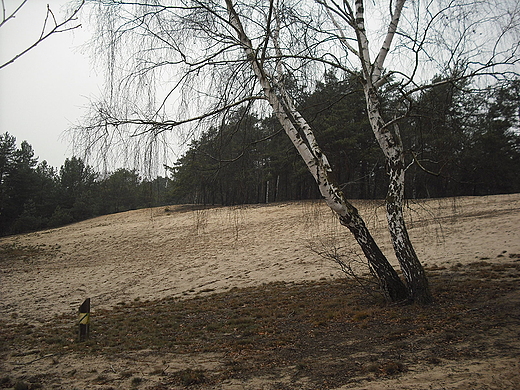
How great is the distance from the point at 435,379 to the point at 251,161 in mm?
4313

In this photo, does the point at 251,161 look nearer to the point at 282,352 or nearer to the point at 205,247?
the point at 282,352

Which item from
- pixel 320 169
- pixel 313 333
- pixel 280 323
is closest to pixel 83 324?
pixel 280 323

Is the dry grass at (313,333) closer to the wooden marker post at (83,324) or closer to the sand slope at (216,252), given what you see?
the wooden marker post at (83,324)

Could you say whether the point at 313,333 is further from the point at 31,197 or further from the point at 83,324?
the point at 31,197

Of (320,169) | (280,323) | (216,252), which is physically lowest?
(216,252)

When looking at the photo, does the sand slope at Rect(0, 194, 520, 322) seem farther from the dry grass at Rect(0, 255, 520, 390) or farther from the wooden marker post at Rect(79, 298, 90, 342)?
the wooden marker post at Rect(79, 298, 90, 342)

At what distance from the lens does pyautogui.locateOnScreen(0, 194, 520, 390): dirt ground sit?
12.4 feet

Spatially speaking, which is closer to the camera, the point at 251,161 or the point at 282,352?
the point at 282,352

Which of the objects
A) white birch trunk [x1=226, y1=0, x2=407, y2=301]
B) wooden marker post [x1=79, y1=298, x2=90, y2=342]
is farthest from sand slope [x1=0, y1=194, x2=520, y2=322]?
wooden marker post [x1=79, y1=298, x2=90, y2=342]

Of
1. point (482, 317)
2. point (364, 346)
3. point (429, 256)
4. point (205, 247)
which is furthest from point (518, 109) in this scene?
point (205, 247)

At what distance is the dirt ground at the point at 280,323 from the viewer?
12.4ft

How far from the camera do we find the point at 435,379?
126 inches

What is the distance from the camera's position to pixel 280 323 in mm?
6281

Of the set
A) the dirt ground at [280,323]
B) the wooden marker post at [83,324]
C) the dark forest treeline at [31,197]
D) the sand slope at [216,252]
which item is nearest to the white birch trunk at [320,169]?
the dirt ground at [280,323]
